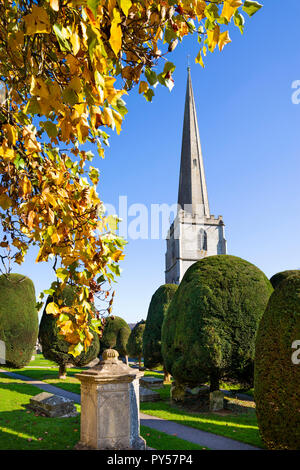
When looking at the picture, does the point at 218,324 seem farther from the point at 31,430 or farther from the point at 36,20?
the point at 36,20

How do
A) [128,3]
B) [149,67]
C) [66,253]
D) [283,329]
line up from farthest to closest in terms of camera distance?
[283,329] → [66,253] → [149,67] → [128,3]

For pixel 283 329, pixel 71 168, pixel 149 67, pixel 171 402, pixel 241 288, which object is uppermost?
pixel 149 67

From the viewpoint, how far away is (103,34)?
2346 millimetres

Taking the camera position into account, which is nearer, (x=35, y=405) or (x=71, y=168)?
(x=71, y=168)

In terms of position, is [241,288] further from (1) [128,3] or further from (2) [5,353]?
(2) [5,353]

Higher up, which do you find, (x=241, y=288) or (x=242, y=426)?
(x=241, y=288)

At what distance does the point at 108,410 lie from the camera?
6.95 m

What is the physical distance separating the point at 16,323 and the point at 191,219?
36.4 metres

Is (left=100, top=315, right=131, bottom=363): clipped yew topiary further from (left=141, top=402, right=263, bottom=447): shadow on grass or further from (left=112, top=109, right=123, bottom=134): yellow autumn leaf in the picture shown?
(left=112, top=109, right=123, bottom=134): yellow autumn leaf

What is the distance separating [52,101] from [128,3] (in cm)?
69

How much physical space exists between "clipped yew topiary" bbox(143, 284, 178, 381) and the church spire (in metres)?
32.3

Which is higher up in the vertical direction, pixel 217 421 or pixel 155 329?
pixel 155 329

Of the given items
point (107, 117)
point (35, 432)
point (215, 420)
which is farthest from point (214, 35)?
point (215, 420)

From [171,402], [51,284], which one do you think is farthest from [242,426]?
[51,284]
